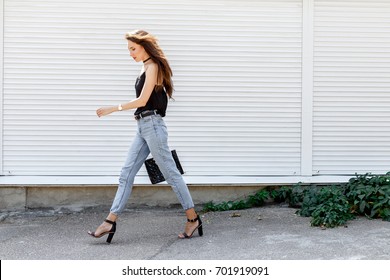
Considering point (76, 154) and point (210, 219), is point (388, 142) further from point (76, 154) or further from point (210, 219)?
point (76, 154)

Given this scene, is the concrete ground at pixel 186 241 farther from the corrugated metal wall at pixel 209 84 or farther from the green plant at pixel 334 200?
the corrugated metal wall at pixel 209 84

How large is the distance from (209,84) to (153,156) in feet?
6.03

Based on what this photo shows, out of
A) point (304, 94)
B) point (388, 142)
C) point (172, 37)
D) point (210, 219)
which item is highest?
point (172, 37)

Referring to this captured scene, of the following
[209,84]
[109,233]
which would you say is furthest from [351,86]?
[109,233]

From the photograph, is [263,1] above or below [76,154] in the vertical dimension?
above

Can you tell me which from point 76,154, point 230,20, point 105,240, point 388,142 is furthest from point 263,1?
point 105,240

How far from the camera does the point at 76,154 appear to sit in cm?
734

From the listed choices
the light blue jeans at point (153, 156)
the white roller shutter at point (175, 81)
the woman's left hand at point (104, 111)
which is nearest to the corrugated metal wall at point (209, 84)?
the white roller shutter at point (175, 81)

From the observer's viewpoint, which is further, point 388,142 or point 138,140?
point 388,142

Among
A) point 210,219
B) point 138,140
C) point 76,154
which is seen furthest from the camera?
point 76,154

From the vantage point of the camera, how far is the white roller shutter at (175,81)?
7.26 meters

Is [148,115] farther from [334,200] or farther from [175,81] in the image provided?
[334,200]

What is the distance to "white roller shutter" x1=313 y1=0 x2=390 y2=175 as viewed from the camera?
7.44 meters

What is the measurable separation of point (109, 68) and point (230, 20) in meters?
1.56
